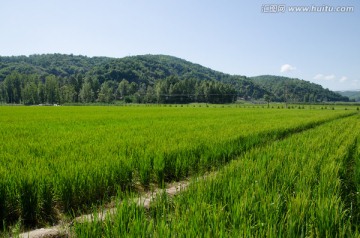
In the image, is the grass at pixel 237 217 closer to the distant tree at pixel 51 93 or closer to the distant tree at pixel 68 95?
the distant tree at pixel 51 93

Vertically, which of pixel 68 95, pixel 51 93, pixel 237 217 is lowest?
pixel 237 217

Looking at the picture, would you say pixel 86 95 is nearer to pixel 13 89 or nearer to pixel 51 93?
pixel 51 93

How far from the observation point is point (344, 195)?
4410mm

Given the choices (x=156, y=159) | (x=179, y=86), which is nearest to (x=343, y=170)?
(x=156, y=159)

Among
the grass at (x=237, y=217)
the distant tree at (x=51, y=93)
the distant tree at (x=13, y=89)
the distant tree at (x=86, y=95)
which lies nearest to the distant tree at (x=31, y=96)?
the distant tree at (x=51, y=93)

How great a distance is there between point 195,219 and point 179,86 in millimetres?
121702

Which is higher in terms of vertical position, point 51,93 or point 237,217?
point 51,93

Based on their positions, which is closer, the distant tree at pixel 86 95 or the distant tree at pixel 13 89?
the distant tree at pixel 86 95

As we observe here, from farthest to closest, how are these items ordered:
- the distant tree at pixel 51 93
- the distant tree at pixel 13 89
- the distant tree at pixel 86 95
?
the distant tree at pixel 13 89 < the distant tree at pixel 86 95 < the distant tree at pixel 51 93

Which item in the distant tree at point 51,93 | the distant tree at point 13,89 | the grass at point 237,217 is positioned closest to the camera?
the grass at point 237,217

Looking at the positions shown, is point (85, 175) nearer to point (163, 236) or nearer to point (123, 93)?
point (163, 236)

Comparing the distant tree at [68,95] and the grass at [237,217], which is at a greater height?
the distant tree at [68,95]

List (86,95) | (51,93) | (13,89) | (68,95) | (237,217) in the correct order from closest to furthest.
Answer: (237,217) < (51,93) < (68,95) < (13,89) < (86,95)

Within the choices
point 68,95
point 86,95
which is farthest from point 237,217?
point 86,95
